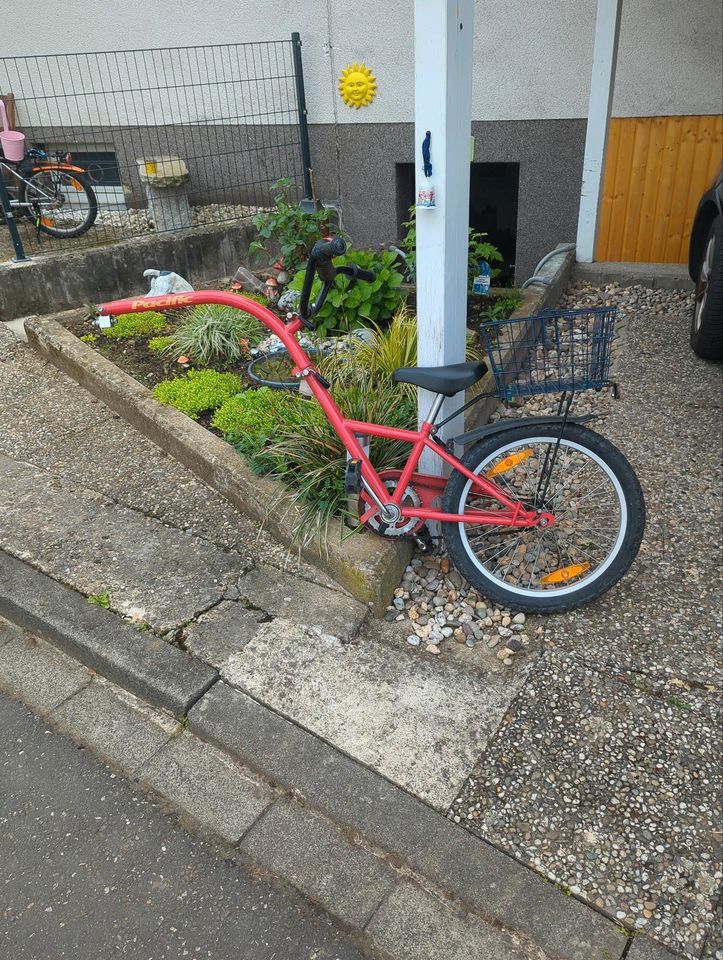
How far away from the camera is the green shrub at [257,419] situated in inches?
136

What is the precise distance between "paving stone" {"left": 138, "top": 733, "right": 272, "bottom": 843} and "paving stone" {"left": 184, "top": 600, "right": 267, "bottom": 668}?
327mm

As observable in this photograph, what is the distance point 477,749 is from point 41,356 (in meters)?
4.07

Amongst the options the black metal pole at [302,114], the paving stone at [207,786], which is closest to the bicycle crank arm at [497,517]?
the paving stone at [207,786]

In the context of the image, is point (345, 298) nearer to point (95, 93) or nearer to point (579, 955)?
point (579, 955)

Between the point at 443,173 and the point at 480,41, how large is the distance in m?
4.23

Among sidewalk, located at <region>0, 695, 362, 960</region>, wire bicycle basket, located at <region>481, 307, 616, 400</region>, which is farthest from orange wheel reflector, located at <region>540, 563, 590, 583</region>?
sidewalk, located at <region>0, 695, 362, 960</region>

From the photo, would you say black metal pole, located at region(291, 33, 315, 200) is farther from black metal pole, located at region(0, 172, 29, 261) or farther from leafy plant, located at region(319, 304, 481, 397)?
leafy plant, located at region(319, 304, 481, 397)

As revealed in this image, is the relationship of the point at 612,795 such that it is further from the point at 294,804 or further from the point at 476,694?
the point at 294,804

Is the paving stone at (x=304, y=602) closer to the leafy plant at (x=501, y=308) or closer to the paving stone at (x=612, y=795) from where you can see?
the paving stone at (x=612, y=795)

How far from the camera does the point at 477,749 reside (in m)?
2.38

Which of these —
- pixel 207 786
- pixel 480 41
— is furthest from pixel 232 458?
pixel 480 41

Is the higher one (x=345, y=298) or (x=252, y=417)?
(x=345, y=298)

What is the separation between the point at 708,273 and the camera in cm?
444

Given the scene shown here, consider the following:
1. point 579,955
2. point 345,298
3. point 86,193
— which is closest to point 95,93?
point 86,193
